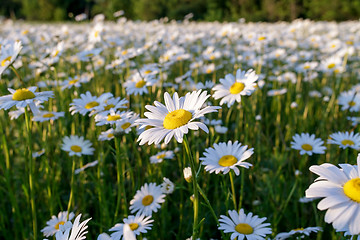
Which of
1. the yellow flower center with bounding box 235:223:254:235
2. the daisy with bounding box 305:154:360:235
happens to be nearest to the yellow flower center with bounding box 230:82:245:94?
the yellow flower center with bounding box 235:223:254:235

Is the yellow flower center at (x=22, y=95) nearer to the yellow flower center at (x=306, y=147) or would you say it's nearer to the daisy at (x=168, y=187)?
the daisy at (x=168, y=187)

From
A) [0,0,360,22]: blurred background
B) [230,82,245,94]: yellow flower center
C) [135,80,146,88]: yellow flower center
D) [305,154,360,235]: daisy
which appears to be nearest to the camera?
[305,154,360,235]: daisy

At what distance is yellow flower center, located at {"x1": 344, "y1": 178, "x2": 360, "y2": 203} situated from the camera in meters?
0.84

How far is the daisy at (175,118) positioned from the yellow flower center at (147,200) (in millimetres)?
595

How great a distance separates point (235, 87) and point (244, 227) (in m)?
0.84

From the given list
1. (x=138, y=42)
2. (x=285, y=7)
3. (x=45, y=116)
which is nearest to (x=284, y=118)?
(x=45, y=116)

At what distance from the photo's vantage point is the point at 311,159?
250 cm

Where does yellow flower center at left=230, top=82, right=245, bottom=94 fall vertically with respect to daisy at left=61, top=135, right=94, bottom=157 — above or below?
above

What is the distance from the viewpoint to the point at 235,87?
181 cm

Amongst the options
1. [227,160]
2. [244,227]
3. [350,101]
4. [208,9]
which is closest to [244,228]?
[244,227]

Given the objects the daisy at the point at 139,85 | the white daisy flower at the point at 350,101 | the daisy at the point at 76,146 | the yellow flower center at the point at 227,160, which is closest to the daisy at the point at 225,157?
the yellow flower center at the point at 227,160

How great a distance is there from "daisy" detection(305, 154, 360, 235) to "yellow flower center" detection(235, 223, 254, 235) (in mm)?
419

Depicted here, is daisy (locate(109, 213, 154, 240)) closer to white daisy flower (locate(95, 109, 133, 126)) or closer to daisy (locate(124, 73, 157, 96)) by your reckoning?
white daisy flower (locate(95, 109, 133, 126))

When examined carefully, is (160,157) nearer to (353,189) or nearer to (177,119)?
(177,119)
